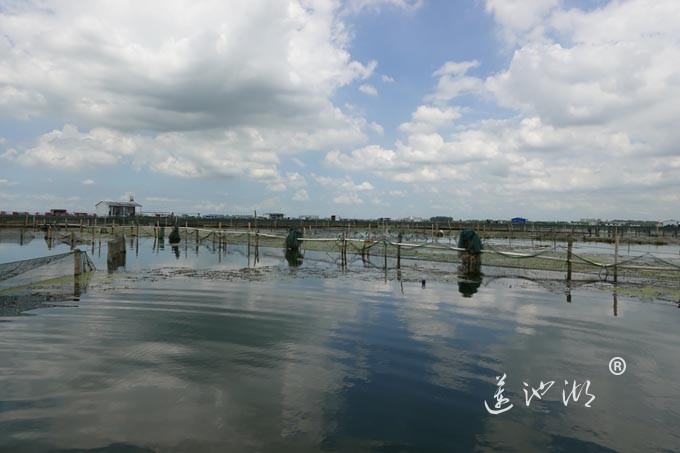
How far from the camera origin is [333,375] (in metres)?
7.53

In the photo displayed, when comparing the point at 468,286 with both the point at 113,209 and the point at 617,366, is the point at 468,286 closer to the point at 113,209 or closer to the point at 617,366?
the point at 617,366

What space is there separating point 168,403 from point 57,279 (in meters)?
14.9

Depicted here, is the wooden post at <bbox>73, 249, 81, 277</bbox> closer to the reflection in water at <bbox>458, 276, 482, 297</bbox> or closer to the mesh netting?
the mesh netting

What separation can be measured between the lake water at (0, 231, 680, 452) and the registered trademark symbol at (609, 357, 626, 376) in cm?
16

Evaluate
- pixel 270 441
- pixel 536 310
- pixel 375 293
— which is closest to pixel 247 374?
pixel 270 441

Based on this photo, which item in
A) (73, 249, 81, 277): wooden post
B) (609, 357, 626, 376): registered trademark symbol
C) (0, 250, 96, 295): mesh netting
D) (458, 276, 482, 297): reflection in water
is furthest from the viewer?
(73, 249, 81, 277): wooden post

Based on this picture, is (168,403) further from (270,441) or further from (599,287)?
(599,287)

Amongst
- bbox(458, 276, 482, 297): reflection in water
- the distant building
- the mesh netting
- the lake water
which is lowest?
the lake water

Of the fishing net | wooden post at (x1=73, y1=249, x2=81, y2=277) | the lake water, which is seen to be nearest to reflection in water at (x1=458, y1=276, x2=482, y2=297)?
the lake water

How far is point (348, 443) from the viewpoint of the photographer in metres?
5.31

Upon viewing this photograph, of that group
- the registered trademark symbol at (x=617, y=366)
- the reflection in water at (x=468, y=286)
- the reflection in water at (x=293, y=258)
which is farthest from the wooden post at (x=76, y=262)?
the registered trademark symbol at (x=617, y=366)

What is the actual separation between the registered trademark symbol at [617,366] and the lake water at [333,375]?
0.53ft

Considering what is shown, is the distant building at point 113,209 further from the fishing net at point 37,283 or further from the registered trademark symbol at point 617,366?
the registered trademark symbol at point 617,366

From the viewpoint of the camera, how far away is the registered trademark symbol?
7886 mm
